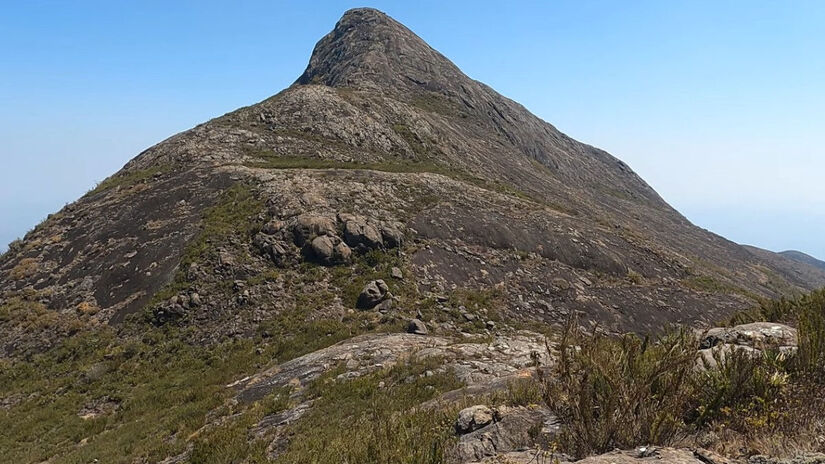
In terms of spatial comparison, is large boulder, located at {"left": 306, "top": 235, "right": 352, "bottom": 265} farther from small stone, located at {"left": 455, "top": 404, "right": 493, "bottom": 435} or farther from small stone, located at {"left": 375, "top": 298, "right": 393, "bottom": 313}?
small stone, located at {"left": 455, "top": 404, "right": 493, "bottom": 435}

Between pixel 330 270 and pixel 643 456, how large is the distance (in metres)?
20.6

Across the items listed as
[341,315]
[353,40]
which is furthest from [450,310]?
[353,40]

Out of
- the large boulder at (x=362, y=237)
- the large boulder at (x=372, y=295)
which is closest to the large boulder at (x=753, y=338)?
the large boulder at (x=372, y=295)

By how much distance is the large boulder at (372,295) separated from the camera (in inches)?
853

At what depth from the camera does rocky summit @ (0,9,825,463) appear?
1191 cm

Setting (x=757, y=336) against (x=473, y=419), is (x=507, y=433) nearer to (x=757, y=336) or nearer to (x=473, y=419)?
(x=473, y=419)

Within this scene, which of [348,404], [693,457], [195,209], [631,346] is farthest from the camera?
[195,209]

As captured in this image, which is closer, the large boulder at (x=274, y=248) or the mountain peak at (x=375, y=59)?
the large boulder at (x=274, y=248)

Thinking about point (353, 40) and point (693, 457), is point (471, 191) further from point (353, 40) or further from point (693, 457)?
point (353, 40)

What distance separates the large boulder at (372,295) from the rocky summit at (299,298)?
0.08m

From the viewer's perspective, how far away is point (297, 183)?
31391mm

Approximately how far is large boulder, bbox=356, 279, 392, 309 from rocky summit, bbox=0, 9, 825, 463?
8 cm

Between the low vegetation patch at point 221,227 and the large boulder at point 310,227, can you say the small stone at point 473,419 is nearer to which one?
the low vegetation patch at point 221,227

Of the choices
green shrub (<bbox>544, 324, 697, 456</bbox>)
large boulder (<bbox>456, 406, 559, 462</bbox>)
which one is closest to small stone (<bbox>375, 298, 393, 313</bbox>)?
large boulder (<bbox>456, 406, 559, 462</bbox>)
